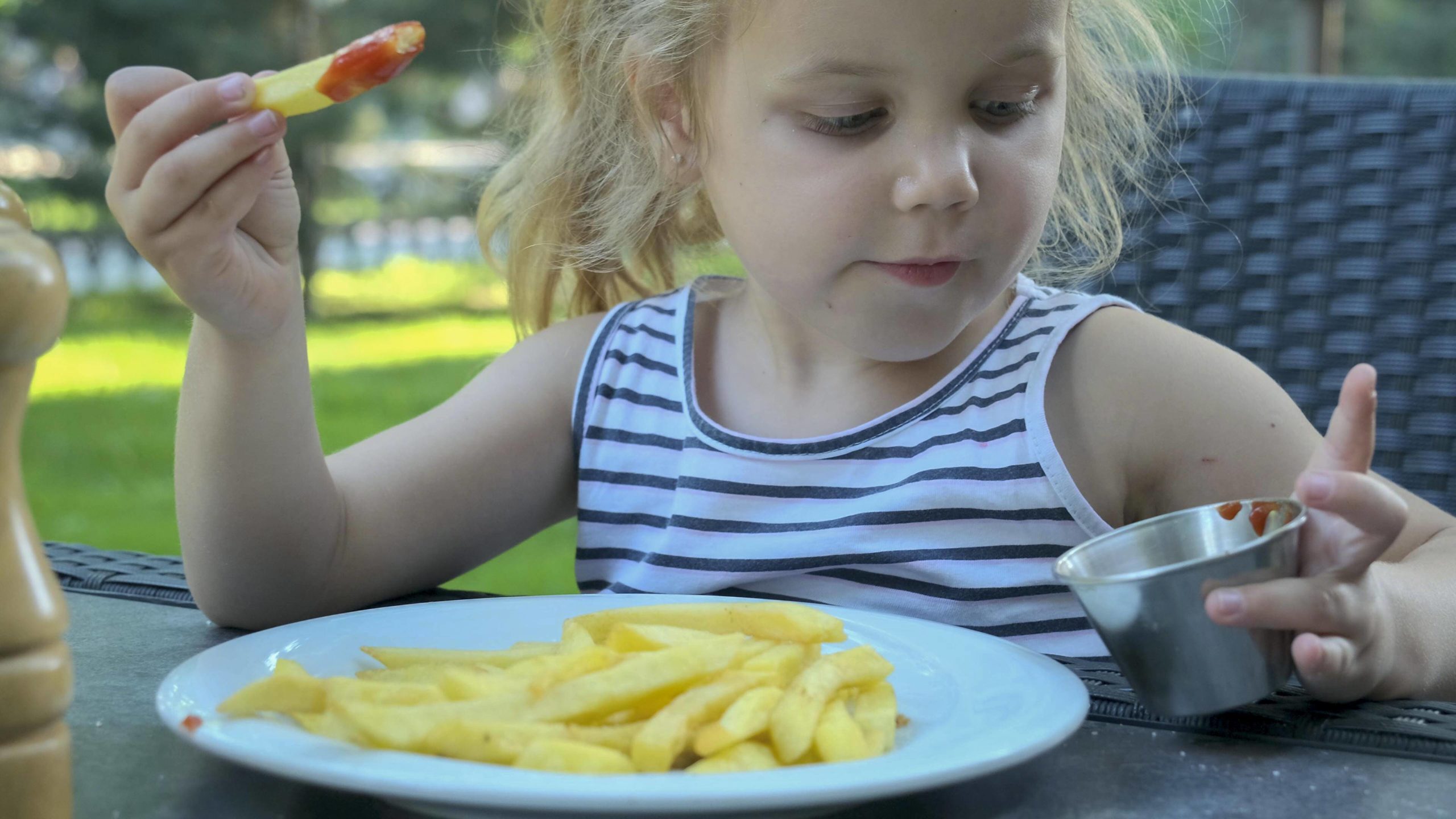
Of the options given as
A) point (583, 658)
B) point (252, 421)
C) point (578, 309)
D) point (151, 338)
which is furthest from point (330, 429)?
point (583, 658)

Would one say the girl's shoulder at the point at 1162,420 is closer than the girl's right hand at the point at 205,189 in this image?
No

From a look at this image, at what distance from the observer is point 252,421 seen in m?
1.41

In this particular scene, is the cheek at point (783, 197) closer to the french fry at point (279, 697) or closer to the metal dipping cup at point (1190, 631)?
the metal dipping cup at point (1190, 631)

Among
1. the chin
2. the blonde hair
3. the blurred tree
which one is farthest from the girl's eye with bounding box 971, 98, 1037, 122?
the blurred tree

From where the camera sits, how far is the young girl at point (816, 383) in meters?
1.18

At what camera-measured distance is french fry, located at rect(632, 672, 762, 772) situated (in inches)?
31.6

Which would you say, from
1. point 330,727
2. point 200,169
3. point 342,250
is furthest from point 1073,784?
point 342,250

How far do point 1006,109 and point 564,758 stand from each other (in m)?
0.91

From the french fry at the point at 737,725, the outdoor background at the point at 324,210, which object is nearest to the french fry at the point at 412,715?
the french fry at the point at 737,725

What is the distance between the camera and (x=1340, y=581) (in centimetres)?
103

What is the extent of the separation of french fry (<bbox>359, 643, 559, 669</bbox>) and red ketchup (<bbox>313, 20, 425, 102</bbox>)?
1.34 ft

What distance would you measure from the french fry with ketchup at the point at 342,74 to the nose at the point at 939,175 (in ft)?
1.66

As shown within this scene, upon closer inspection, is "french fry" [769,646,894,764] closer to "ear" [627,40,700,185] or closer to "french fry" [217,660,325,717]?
"french fry" [217,660,325,717]

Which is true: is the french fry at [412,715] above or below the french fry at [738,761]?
above
